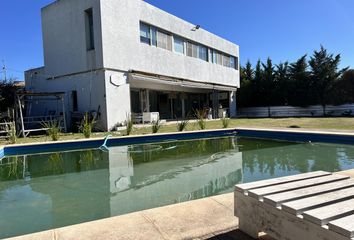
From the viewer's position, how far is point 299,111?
2939 centimetres

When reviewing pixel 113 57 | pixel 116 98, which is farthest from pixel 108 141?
pixel 113 57

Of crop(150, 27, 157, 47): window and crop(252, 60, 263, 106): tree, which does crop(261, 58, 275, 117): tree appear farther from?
crop(150, 27, 157, 47): window

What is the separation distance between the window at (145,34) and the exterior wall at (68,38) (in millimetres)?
Result: 3426

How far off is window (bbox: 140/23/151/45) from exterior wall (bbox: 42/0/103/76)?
3.43 metres

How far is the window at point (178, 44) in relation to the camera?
71.5 feet

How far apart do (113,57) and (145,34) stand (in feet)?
11.8

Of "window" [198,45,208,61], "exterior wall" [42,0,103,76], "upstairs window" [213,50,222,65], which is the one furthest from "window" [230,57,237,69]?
"exterior wall" [42,0,103,76]

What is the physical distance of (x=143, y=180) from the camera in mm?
6934

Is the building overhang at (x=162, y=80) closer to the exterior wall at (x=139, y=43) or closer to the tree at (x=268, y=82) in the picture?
the exterior wall at (x=139, y=43)

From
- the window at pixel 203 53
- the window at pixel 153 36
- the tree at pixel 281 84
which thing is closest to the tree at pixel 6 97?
the window at pixel 153 36

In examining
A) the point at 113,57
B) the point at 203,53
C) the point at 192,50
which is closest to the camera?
the point at 113,57

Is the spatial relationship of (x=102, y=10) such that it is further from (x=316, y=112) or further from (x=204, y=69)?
(x=316, y=112)

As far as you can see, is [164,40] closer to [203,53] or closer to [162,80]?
[162,80]

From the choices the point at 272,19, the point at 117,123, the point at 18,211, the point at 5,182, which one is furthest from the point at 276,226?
the point at 272,19
